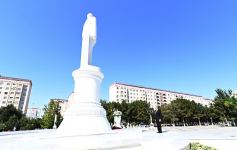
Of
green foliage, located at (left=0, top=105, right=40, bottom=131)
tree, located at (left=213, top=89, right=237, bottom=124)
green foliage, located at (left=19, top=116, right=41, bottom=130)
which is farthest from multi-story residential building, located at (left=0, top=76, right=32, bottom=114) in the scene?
tree, located at (left=213, top=89, right=237, bottom=124)

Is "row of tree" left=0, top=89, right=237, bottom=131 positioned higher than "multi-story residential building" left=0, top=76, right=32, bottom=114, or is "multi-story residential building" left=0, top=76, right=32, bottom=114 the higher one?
"multi-story residential building" left=0, top=76, right=32, bottom=114

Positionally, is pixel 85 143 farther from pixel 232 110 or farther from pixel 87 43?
pixel 232 110

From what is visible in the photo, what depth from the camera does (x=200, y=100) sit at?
104 meters

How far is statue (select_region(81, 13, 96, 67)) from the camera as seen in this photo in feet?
33.6

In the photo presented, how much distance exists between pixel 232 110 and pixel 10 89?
3170 inches

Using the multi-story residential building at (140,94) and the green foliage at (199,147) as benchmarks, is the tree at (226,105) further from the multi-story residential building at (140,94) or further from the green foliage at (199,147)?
the multi-story residential building at (140,94)

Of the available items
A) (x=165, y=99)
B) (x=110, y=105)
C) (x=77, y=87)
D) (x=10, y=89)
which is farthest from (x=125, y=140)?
(x=165, y=99)

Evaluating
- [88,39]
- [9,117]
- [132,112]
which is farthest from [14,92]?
→ [88,39]

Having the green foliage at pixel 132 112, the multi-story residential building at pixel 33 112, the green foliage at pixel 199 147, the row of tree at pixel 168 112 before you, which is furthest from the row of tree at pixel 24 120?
the multi-story residential building at pixel 33 112

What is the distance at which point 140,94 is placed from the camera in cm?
8956

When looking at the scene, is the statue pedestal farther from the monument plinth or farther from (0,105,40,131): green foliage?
(0,105,40,131): green foliage

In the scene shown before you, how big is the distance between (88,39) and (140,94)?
81.1m

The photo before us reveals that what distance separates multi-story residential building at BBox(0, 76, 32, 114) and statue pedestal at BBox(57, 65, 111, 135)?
7570 centimetres

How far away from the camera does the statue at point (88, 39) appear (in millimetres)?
10250
